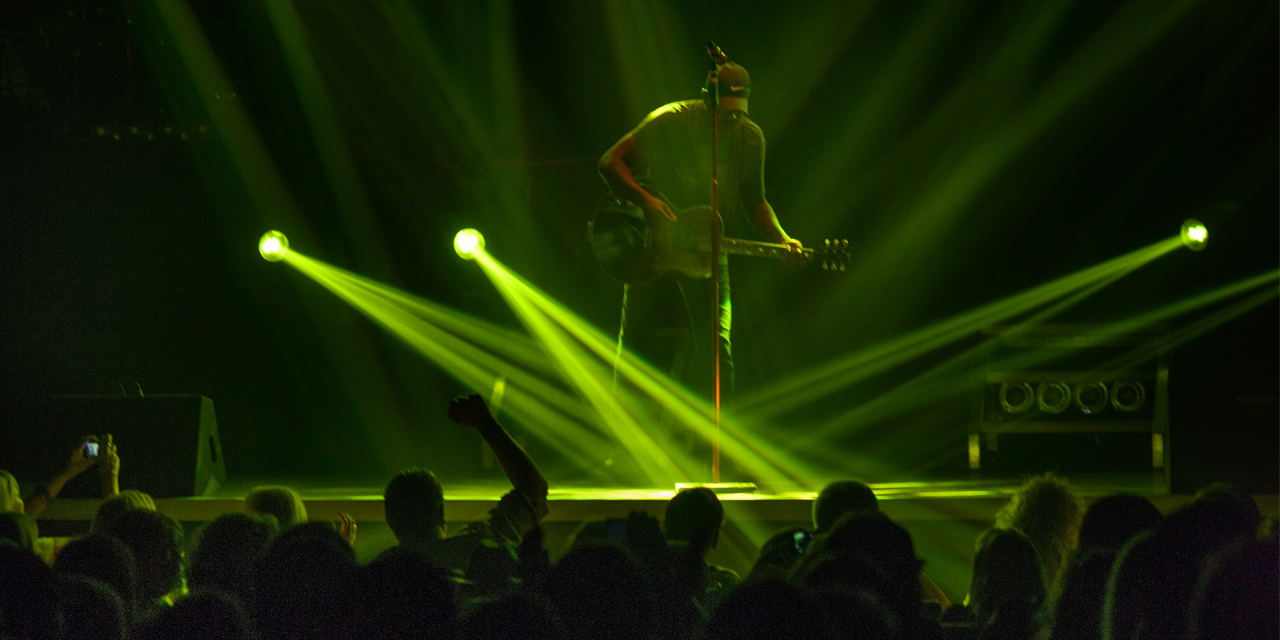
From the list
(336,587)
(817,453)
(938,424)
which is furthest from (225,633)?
(938,424)

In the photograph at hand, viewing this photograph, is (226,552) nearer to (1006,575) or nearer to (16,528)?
(16,528)

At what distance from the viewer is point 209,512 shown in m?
3.77

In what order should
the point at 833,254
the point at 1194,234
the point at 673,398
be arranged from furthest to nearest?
1. the point at 1194,234
2. the point at 673,398
3. the point at 833,254

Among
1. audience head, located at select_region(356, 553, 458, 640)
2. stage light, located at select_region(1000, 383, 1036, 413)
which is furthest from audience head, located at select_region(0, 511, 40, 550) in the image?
stage light, located at select_region(1000, 383, 1036, 413)

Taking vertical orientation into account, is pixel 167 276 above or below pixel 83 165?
below

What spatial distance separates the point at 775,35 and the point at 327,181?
9.13 feet

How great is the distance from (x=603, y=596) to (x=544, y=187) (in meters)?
4.61

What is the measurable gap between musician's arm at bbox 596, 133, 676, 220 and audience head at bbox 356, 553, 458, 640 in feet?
10.1

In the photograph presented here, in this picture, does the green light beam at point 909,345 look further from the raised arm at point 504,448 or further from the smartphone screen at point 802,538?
the raised arm at point 504,448

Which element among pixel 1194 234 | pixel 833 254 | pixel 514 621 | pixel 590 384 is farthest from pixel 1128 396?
pixel 514 621

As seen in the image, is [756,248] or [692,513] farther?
[756,248]

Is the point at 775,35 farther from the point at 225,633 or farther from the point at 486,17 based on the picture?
the point at 225,633

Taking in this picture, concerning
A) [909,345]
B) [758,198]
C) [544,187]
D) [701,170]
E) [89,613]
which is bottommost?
[89,613]

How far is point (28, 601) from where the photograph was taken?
1.56 metres
